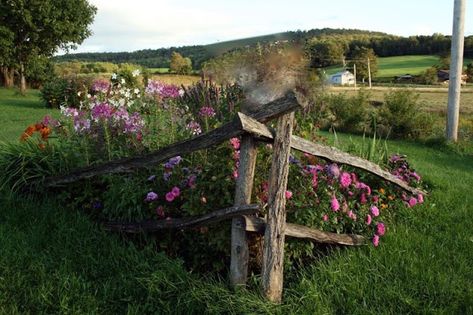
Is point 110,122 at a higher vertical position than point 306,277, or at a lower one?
higher

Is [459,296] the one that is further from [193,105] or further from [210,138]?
[193,105]

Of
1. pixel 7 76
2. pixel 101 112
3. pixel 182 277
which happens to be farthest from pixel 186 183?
pixel 7 76

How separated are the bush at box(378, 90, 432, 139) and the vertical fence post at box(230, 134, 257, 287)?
1194 centimetres

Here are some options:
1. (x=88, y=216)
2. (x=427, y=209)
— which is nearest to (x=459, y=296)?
(x=427, y=209)

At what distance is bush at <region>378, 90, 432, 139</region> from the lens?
557 inches

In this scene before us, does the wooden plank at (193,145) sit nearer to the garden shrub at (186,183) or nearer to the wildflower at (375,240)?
the garden shrub at (186,183)

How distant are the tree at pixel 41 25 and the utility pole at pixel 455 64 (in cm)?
2202

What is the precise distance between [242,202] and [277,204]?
0.25 meters

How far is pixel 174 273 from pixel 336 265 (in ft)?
4.00

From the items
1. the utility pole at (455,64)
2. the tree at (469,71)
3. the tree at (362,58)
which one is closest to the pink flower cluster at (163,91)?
the utility pole at (455,64)

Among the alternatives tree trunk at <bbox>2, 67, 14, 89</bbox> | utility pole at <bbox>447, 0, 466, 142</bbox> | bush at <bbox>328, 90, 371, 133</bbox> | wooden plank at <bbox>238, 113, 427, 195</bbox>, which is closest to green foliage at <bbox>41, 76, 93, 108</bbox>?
bush at <bbox>328, 90, 371, 133</bbox>

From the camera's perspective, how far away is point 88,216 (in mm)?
4238

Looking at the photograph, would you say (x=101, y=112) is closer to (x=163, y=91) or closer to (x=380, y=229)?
(x=163, y=91)

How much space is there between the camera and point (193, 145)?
11.0 ft
